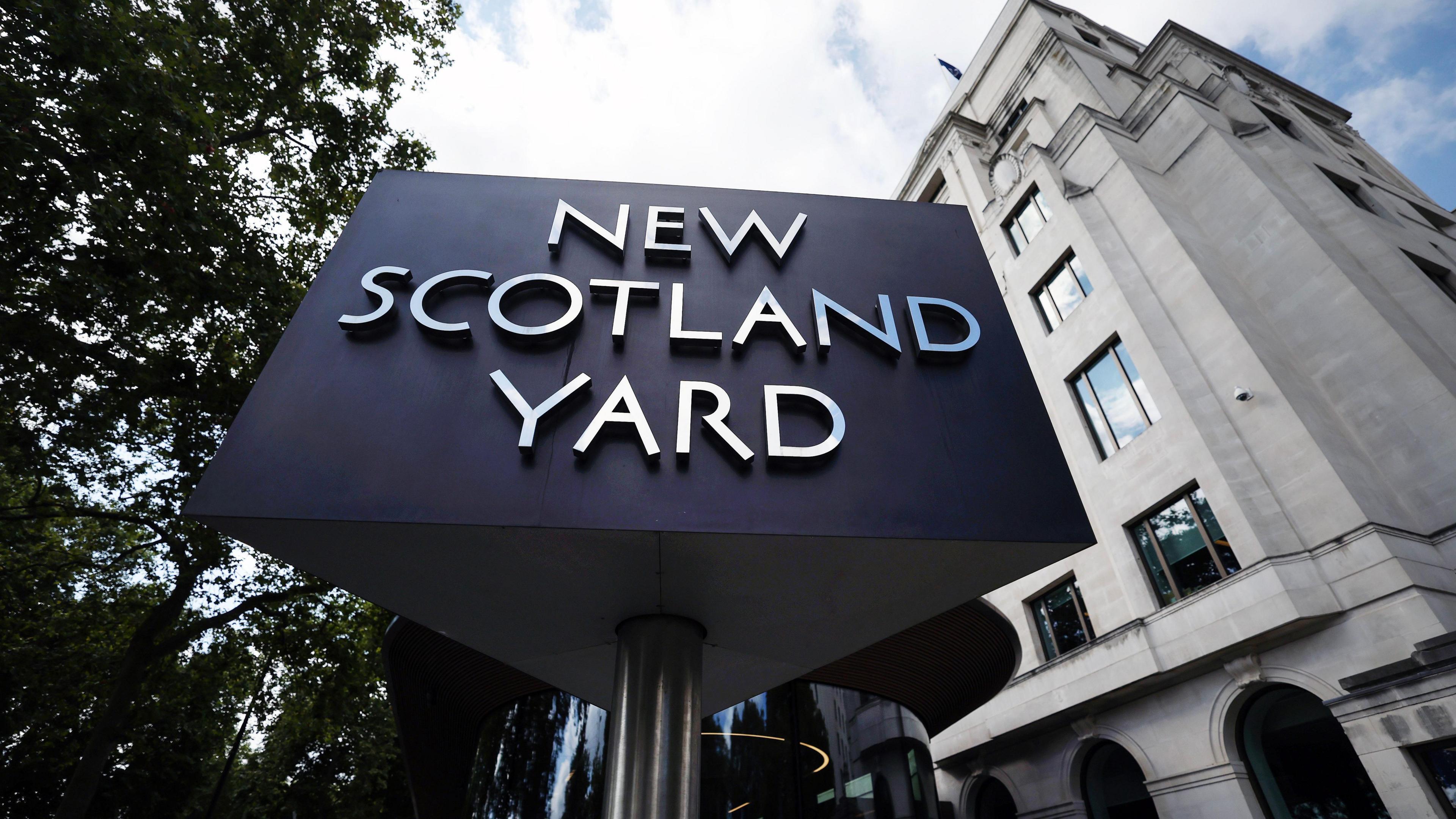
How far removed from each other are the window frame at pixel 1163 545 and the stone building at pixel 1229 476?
62 mm

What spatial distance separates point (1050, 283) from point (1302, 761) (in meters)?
14.8

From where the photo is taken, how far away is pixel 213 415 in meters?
13.7

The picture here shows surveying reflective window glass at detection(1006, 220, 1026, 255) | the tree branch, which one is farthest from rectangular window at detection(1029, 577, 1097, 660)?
the tree branch

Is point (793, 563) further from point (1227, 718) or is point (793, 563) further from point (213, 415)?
point (1227, 718)

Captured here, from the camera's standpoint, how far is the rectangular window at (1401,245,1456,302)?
19.3 metres

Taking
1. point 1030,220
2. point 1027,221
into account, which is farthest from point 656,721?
point 1027,221

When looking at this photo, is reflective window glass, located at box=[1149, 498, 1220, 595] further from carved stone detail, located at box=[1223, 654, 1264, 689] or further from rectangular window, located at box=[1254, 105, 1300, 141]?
rectangular window, located at box=[1254, 105, 1300, 141]

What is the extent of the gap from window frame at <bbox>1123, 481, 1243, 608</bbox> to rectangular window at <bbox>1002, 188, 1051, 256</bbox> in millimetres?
10653

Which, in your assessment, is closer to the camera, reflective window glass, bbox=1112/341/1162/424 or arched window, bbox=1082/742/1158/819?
arched window, bbox=1082/742/1158/819

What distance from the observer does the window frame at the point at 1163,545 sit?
15562 millimetres

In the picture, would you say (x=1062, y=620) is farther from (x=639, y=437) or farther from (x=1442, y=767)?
(x=639, y=437)

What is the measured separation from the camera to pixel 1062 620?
19.9 m

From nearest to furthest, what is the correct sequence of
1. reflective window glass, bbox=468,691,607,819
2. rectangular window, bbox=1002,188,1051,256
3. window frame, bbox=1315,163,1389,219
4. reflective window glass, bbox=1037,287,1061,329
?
reflective window glass, bbox=468,691,607,819, window frame, bbox=1315,163,1389,219, reflective window glass, bbox=1037,287,1061,329, rectangular window, bbox=1002,188,1051,256

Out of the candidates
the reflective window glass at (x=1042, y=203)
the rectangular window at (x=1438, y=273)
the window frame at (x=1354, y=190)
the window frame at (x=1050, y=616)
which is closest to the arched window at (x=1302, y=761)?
the window frame at (x=1050, y=616)
